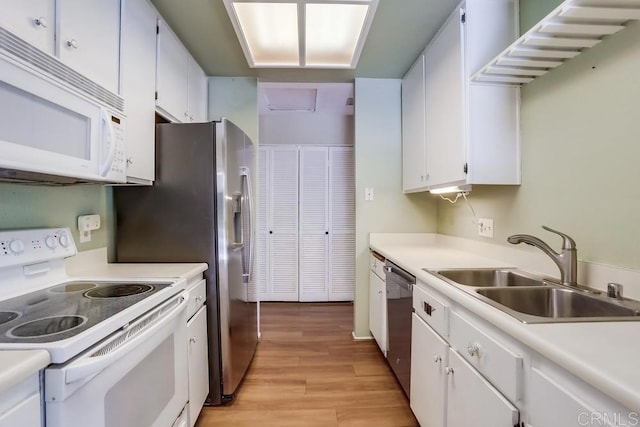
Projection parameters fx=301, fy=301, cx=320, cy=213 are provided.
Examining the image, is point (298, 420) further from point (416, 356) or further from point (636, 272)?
point (636, 272)

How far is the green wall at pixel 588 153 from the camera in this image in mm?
1071

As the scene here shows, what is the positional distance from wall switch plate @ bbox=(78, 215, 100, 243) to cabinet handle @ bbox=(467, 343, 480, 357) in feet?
6.01

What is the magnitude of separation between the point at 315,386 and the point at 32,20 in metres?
2.24

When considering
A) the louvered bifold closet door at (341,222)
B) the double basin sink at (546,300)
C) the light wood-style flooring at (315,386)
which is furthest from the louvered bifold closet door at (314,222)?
the double basin sink at (546,300)

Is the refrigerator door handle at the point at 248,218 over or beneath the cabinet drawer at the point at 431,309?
over

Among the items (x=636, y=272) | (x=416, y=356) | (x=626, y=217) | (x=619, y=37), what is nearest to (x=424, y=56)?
(x=619, y=37)

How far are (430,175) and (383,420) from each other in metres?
1.53

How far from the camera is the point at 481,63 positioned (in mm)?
1583

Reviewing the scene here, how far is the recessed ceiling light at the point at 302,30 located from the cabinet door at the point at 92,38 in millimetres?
532

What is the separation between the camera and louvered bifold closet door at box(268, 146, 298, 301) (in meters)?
3.70

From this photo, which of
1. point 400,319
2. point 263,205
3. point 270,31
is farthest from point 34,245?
point 263,205

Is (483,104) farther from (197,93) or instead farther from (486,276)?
(197,93)

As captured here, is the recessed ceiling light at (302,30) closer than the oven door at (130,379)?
No

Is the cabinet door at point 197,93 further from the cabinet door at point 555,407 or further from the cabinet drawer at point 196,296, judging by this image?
the cabinet door at point 555,407
